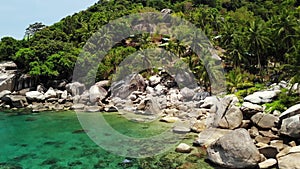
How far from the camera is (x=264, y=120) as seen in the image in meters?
18.7

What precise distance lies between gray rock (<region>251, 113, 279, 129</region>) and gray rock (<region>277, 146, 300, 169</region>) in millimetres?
4489

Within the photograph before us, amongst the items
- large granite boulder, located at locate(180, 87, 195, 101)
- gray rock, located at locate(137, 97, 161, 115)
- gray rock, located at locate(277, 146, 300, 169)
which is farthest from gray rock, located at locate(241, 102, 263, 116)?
large granite boulder, located at locate(180, 87, 195, 101)

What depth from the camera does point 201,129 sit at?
2100 cm

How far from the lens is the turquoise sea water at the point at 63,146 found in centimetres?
1509

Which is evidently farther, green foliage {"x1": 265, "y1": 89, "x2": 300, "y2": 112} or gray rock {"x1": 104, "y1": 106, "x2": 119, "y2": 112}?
gray rock {"x1": 104, "y1": 106, "x2": 119, "y2": 112}

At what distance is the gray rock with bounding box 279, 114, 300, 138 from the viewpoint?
612 inches

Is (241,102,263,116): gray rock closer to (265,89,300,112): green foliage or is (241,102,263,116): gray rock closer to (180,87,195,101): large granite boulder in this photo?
(265,89,300,112): green foliage

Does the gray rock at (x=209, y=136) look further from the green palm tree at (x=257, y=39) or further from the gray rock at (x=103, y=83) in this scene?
the gray rock at (x=103, y=83)

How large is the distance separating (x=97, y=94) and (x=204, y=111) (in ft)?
50.3

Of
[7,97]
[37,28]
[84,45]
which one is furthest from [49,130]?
[37,28]

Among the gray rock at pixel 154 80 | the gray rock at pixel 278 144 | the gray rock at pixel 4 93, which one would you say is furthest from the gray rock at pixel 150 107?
the gray rock at pixel 4 93

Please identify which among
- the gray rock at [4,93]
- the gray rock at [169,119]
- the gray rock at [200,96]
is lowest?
the gray rock at [169,119]

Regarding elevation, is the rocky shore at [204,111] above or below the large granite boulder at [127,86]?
below

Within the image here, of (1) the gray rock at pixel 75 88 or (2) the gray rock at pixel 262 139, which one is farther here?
(1) the gray rock at pixel 75 88
